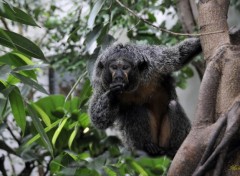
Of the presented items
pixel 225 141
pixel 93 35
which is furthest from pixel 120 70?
pixel 225 141

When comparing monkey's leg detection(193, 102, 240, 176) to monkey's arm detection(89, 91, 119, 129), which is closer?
monkey's leg detection(193, 102, 240, 176)

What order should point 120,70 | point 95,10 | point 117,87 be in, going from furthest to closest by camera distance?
point 120,70 → point 117,87 → point 95,10

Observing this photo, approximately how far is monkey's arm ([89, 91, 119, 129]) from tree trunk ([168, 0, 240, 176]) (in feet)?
3.32

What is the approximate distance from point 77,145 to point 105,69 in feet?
2.15

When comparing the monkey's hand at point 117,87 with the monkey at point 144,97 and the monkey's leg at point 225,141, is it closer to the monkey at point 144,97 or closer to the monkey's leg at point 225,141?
the monkey at point 144,97

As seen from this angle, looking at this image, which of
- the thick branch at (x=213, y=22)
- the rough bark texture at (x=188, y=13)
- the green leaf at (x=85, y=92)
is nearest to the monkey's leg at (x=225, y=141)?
the thick branch at (x=213, y=22)

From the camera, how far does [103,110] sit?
2.76 meters

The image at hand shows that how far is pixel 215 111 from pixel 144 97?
49.6 inches

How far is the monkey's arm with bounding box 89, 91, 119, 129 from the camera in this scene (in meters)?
2.76

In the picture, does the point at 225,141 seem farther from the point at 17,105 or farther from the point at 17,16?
the point at 17,16

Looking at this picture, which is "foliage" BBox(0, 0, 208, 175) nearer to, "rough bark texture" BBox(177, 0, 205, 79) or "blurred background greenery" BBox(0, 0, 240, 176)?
"blurred background greenery" BBox(0, 0, 240, 176)

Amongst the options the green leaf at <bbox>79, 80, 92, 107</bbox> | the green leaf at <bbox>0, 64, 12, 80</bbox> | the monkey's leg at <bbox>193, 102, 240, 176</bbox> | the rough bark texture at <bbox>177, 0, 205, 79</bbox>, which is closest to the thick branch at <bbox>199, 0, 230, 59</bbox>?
the monkey's leg at <bbox>193, 102, 240, 176</bbox>

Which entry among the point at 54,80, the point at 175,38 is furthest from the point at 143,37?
the point at 54,80

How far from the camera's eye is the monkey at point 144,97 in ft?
9.11
